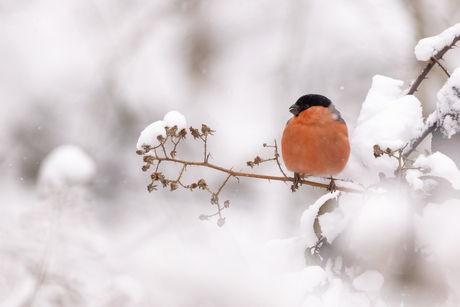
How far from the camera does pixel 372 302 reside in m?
0.85

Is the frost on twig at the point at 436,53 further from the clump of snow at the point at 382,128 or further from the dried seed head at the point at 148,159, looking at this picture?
the dried seed head at the point at 148,159

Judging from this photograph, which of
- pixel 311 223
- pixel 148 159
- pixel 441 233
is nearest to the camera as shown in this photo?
pixel 441 233

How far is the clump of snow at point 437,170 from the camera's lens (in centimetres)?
84

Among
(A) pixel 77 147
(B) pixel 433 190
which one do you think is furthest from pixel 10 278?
A: (B) pixel 433 190

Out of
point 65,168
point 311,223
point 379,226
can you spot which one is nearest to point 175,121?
point 311,223

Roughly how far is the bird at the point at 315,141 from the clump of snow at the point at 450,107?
26 centimetres

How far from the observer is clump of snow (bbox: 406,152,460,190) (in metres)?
0.84

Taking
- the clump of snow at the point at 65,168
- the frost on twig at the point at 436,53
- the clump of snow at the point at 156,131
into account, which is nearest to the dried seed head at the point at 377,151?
the frost on twig at the point at 436,53

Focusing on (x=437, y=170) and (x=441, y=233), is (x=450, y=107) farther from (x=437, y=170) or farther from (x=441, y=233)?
(x=441, y=233)

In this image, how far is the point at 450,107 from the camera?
902 millimetres

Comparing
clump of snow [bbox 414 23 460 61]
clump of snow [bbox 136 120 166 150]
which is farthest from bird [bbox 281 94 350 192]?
clump of snow [bbox 136 120 166 150]

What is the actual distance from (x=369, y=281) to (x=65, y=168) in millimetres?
2663

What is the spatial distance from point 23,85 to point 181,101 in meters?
1.67

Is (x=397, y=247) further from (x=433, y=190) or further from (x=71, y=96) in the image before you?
(x=71, y=96)
